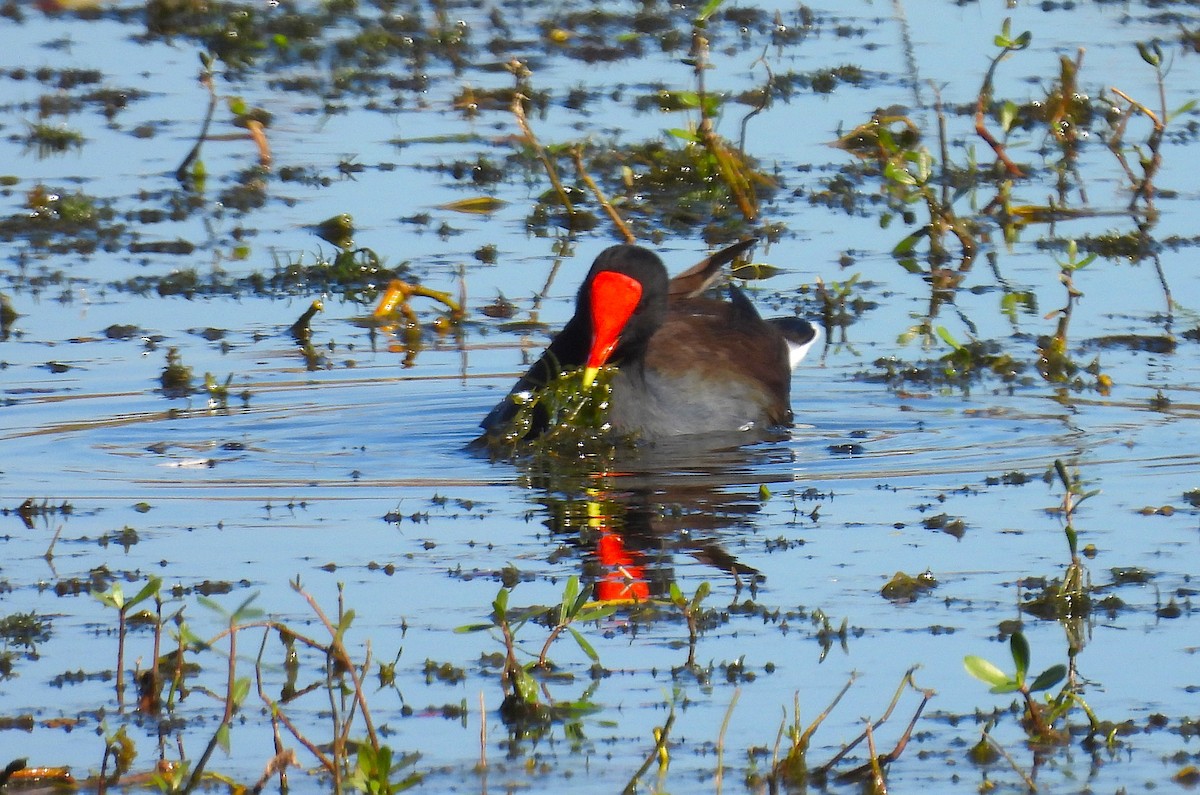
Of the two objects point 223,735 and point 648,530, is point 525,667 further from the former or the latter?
point 648,530

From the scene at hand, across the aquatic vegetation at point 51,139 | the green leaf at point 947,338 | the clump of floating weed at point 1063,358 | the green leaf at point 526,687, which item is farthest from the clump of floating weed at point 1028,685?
the aquatic vegetation at point 51,139

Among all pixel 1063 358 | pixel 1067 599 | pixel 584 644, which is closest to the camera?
pixel 584 644

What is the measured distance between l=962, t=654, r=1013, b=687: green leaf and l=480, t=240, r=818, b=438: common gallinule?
3822 millimetres

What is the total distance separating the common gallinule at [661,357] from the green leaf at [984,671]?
3822mm

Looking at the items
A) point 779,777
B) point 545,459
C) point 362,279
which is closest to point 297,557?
point 545,459

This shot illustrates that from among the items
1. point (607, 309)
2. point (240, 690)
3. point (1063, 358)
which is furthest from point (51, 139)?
point (240, 690)

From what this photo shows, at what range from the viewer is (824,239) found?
464 inches

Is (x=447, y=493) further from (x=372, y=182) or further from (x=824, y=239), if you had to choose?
(x=372, y=182)

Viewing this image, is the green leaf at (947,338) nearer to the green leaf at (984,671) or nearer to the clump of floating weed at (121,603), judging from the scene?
the clump of floating weed at (121,603)

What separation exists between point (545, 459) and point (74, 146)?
244 inches

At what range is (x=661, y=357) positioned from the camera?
9.11 meters

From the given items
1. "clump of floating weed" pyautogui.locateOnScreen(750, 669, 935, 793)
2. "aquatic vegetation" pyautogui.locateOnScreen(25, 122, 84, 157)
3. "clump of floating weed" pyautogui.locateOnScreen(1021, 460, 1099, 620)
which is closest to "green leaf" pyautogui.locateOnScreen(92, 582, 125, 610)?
"clump of floating weed" pyautogui.locateOnScreen(750, 669, 935, 793)

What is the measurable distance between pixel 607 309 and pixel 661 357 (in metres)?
0.50

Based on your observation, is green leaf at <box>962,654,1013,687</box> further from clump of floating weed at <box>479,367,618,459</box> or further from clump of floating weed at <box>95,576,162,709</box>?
clump of floating weed at <box>479,367,618,459</box>
